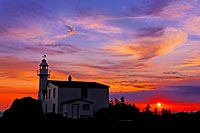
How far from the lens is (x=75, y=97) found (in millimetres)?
57469

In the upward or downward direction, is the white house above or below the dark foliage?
above

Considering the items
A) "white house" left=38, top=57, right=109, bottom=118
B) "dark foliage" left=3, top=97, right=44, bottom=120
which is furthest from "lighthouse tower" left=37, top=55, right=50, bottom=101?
"dark foliage" left=3, top=97, right=44, bottom=120

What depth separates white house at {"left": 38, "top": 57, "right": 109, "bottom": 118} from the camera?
183ft

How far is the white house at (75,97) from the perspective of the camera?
55875mm

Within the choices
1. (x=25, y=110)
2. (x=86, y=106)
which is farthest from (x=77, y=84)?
(x=25, y=110)

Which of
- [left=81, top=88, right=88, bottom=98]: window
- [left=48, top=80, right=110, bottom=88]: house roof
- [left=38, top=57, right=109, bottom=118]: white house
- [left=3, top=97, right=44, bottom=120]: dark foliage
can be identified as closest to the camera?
[left=3, top=97, right=44, bottom=120]: dark foliage

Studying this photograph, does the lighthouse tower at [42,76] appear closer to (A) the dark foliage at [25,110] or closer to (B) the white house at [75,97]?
(B) the white house at [75,97]

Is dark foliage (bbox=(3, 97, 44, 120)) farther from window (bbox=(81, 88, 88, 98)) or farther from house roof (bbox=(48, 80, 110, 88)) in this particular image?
window (bbox=(81, 88, 88, 98))

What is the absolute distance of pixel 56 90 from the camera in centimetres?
5725

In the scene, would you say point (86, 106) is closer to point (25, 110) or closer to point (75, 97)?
point (75, 97)

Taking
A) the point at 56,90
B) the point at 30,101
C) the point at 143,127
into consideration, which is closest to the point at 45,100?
the point at 56,90

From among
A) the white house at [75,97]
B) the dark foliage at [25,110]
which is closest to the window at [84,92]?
the white house at [75,97]

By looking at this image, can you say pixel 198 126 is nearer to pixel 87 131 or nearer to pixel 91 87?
pixel 87 131

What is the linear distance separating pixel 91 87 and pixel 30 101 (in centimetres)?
2721
